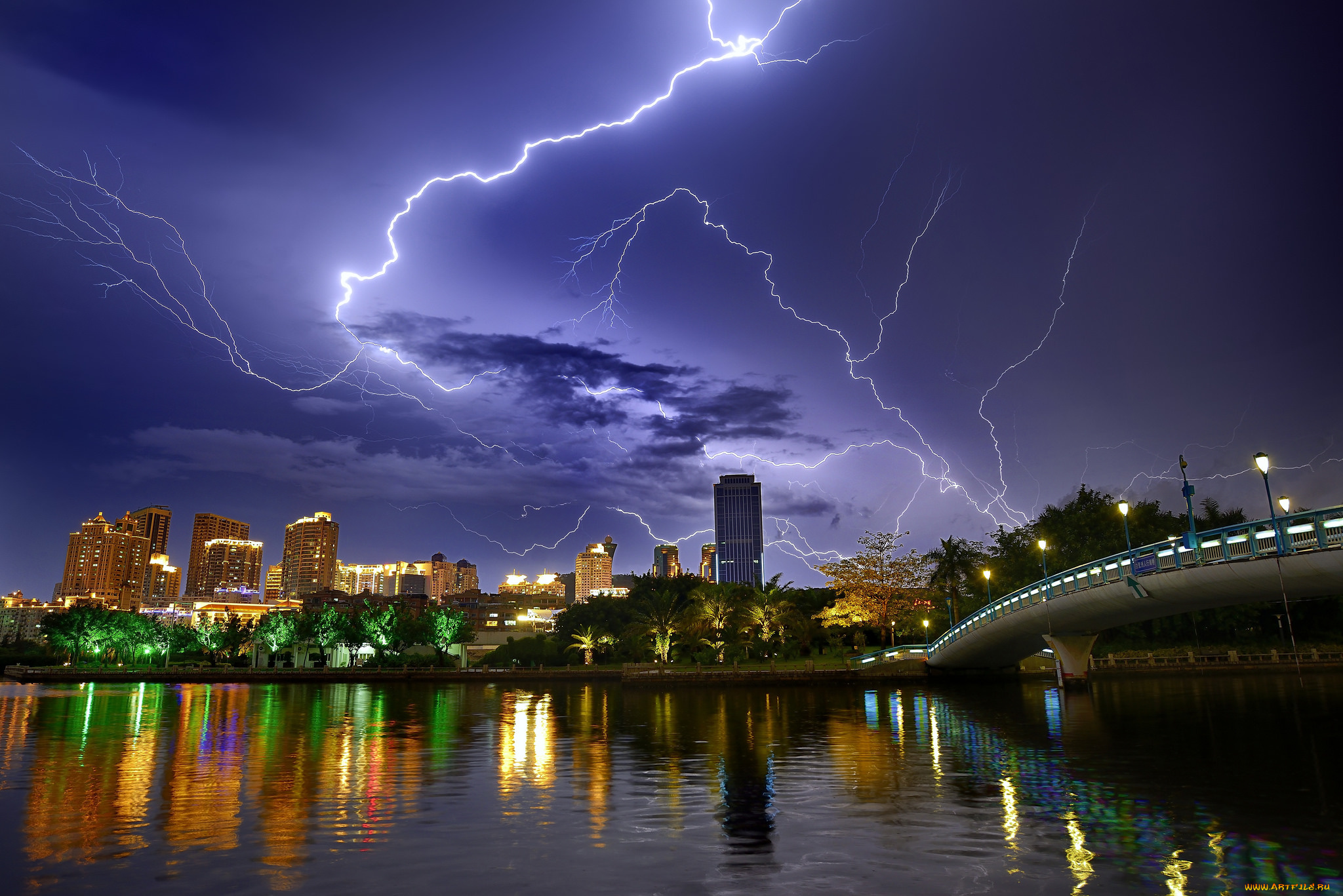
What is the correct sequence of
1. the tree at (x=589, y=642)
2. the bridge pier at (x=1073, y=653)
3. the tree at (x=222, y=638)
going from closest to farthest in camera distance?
the bridge pier at (x=1073, y=653)
the tree at (x=589, y=642)
the tree at (x=222, y=638)

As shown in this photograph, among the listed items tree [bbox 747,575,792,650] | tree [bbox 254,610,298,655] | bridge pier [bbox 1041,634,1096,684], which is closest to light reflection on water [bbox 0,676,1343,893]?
bridge pier [bbox 1041,634,1096,684]

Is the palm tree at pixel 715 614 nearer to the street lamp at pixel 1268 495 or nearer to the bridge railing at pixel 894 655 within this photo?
the bridge railing at pixel 894 655

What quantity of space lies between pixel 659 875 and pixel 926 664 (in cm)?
5169

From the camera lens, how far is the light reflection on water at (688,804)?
432 inches

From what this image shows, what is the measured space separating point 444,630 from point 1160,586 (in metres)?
71.6

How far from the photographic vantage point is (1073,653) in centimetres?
4766

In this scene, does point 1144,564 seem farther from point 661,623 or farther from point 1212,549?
point 661,623

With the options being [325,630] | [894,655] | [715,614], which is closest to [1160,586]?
[894,655]

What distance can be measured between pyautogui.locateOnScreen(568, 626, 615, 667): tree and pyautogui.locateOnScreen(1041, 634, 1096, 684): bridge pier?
150ft

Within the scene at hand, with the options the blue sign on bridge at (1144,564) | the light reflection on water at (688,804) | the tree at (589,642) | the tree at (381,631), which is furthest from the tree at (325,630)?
the blue sign on bridge at (1144,564)

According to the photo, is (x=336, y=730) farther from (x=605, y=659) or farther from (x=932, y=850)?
(x=605, y=659)

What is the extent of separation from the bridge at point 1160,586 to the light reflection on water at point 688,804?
16.3 ft

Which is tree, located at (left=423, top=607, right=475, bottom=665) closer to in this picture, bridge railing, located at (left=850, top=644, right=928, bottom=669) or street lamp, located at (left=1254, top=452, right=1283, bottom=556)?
bridge railing, located at (left=850, top=644, right=928, bottom=669)

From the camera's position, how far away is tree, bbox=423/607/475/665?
8569cm
